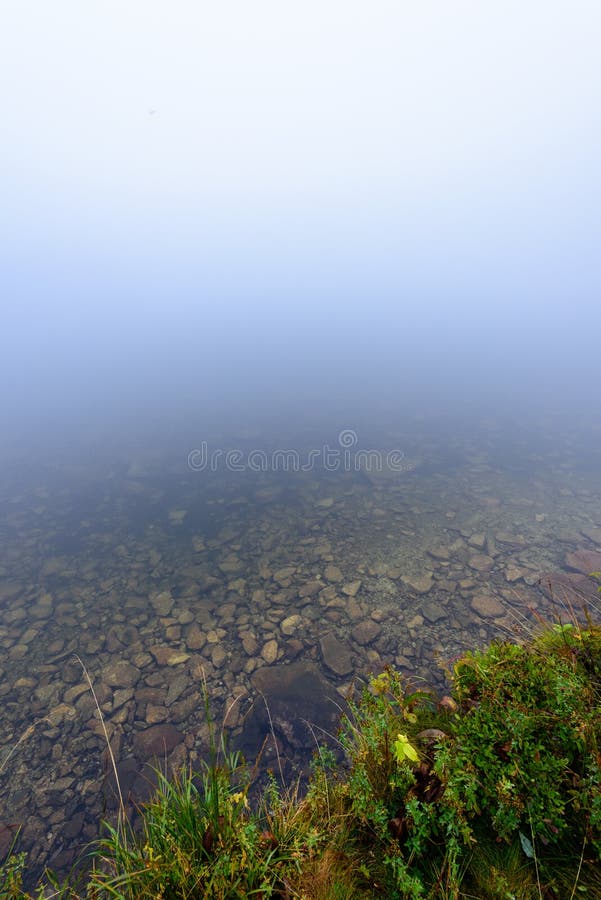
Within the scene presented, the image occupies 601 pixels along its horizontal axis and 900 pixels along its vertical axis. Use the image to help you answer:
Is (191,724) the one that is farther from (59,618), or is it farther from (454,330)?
(454,330)

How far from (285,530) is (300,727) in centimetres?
655

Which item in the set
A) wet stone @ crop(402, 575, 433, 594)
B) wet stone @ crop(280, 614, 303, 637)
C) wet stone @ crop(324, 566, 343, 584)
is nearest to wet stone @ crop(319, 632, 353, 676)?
wet stone @ crop(280, 614, 303, 637)

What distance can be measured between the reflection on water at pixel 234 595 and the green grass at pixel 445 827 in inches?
82.1

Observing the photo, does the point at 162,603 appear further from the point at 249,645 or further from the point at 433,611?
the point at 433,611

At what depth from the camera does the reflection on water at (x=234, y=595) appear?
6051 mm

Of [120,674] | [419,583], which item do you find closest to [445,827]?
[120,674]

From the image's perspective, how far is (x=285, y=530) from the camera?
12.3 metres

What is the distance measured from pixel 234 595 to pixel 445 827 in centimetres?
761

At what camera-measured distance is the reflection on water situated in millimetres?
6051

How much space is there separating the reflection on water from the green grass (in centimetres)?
209

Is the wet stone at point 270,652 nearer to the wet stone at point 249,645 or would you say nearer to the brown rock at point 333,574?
the wet stone at point 249,645

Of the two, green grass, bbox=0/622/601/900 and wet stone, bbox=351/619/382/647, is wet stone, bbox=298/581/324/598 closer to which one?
wet stone, bbox=351/619/382/647

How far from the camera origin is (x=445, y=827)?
224cm

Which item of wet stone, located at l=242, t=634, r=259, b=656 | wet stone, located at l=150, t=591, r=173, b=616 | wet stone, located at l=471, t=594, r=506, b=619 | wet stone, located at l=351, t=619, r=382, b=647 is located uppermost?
wet stone, located at l=471, t=594, r=506, b=619
